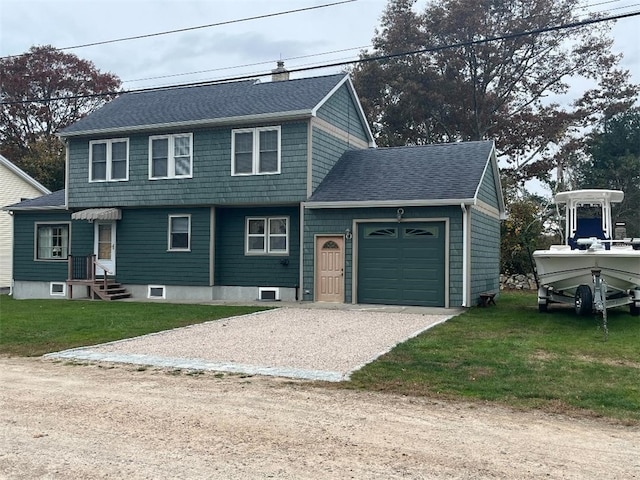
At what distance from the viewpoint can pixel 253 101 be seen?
754 inches

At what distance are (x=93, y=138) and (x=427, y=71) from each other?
18597 millimetres

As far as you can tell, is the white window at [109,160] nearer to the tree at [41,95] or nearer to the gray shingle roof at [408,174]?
the gray shingle roof at [408,174]

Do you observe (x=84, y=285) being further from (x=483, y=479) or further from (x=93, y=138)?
(x=483, y=479)

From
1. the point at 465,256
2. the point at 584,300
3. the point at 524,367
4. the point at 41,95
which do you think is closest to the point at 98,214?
the point at 465,256

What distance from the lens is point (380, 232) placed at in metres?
16.6

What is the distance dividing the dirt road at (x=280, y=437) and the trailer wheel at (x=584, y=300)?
8000 mm

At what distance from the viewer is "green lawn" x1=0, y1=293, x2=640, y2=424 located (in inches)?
275

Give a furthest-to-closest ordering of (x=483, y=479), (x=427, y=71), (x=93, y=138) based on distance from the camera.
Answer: (x=427, y=71) < (x=93, y=138) < (x=483, y=479)

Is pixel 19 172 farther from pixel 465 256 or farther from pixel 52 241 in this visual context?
pixel 465 256

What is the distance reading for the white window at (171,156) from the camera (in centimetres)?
1908

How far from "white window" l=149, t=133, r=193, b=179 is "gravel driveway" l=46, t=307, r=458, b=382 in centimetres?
701

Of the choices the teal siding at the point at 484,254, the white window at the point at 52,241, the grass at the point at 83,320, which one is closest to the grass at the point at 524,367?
the teal siding at the point at 484,254

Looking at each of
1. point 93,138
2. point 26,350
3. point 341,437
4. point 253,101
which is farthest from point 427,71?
point 341,437

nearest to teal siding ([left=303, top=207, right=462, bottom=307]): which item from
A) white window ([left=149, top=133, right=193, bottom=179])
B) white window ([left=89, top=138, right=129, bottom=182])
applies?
white window ([left=149, top=133, right=193, bottom=179])
